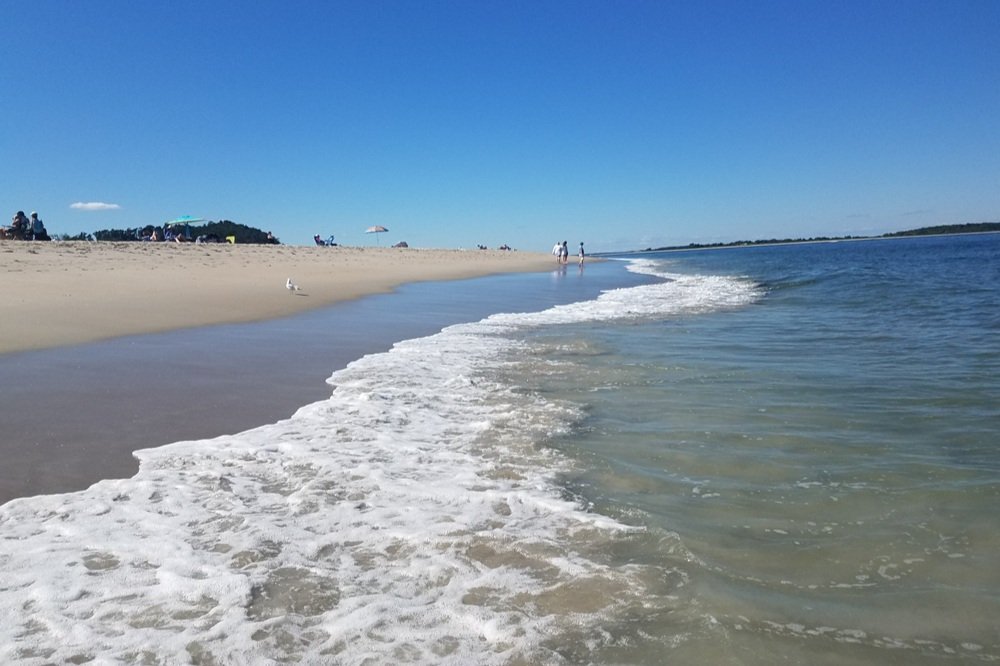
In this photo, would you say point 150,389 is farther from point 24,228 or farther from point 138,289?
point 24,228

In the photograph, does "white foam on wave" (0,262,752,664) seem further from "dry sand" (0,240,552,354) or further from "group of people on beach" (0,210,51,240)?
"group of people on beach" (0,210,51,240)

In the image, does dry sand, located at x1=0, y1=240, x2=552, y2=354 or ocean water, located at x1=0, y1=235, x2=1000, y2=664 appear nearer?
ocean water, located at x1=0, y1=235, x2=1000, y2=664

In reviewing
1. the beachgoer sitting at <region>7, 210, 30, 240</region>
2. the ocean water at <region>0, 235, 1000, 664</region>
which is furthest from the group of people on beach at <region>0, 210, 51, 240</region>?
the ocean water at <region>0, 235, 1000, 664</region>

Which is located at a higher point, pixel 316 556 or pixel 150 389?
pixel 150 389

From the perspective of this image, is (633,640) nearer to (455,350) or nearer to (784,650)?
(784,650)

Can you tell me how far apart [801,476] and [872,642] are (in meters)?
1.64

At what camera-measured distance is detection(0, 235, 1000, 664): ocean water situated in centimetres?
226

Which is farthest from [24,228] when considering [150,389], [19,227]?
[150,389]

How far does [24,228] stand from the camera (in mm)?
23172

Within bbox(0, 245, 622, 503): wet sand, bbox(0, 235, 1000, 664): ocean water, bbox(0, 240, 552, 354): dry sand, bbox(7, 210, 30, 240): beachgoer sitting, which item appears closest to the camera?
bbox(0, 235, 1000, 664): ocean water

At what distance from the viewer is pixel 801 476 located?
3748 mm

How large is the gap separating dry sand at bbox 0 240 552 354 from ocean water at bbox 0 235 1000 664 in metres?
5.62

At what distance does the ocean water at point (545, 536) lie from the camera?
226 centimetres

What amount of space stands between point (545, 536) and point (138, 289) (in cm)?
1308
